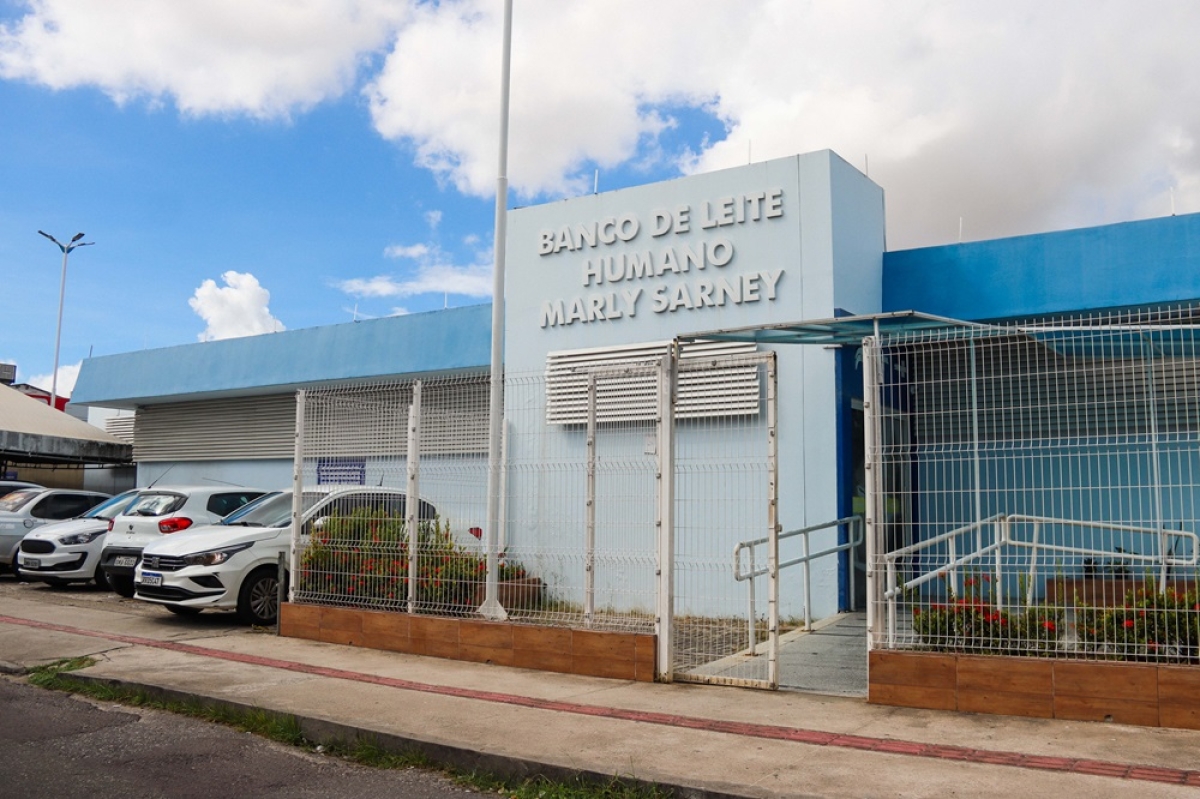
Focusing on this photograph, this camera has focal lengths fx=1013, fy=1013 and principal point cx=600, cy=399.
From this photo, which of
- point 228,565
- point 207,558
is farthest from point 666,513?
point 207,558

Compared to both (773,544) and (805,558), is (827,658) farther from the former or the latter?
(773,544)

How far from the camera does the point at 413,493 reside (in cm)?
1023

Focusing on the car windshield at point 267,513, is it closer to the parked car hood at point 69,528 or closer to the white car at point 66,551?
the white car at point 66,551

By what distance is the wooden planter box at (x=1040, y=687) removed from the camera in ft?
21.3

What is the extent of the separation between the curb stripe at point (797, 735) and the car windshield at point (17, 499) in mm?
10235

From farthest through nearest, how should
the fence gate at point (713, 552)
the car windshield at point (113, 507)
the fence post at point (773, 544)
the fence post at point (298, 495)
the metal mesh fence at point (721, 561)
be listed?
the car windshield at point (113, 507)
the fence post at point (298, 495)
the metal mesh fence at point (721, 561)
the fence gate at point (713, 552)
the fence post at point (773, 544)

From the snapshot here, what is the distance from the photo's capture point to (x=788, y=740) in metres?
6.48

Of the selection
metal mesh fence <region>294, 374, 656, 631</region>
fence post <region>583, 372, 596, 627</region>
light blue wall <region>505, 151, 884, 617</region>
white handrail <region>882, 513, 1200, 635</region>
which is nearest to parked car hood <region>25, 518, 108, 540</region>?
metal mesh fence <region>294, 374, 656, 631</region>

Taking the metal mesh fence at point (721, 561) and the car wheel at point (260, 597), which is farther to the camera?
the car wheel at point (260, 597)

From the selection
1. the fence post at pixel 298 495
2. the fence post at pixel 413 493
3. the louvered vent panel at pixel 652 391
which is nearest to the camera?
the fence post at pixel 413 493

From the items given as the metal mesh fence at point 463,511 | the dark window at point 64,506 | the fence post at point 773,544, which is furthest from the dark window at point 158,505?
the fence post at point 773,544

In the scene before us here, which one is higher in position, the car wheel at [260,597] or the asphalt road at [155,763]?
the car wheel at [260,597]

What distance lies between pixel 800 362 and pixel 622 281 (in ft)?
9.33

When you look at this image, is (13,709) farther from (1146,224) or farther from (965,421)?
(1146,224)
